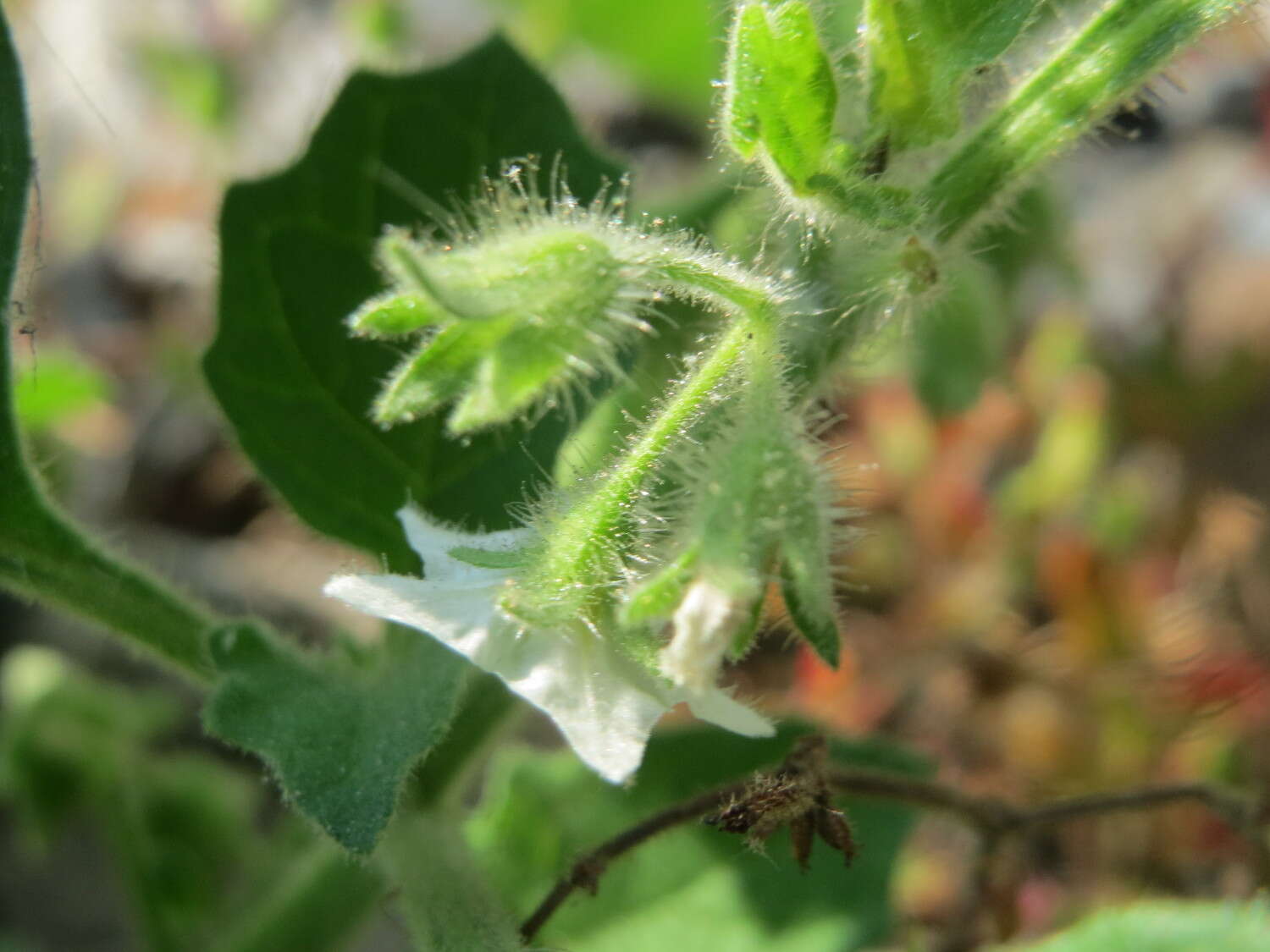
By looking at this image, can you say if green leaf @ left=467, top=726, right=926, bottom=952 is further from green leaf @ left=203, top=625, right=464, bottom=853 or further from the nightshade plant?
green leaf @ left=203, top=625, right=464, bottom=853

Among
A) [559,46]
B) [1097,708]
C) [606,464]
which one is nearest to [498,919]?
[606,464]

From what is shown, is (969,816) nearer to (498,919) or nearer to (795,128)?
(498,919)

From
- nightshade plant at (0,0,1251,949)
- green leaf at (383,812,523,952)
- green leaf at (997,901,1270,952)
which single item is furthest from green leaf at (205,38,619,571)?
green leaf at (997,901,1270,952)

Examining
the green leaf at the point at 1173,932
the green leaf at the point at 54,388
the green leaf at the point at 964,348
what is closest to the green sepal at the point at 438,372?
the green leaf at the point at 1173,932

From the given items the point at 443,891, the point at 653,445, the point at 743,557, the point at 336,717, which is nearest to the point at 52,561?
the point at 336,717

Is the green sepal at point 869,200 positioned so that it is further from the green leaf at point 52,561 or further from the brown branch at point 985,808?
the green leaf at point 52,561

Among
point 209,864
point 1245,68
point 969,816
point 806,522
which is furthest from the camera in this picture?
point 1245,68
